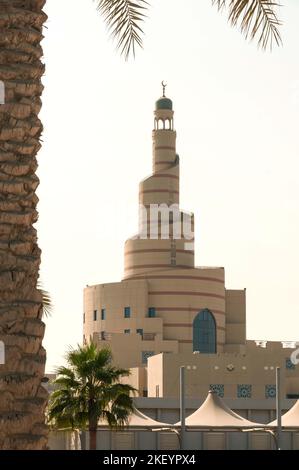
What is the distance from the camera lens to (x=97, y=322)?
7906 centimetres

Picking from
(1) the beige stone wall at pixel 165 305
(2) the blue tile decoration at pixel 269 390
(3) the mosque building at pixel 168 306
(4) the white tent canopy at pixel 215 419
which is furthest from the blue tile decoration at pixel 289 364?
(4) the white tent canopy at pixel 215 419

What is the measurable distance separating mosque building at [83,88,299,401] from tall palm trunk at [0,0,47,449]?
179 feet

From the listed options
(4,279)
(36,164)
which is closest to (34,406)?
(4,279)

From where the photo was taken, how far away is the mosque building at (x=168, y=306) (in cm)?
6719

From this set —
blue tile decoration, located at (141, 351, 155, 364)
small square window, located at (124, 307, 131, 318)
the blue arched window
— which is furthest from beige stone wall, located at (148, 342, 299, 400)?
small square window, located at (124, 307, 131, 318)

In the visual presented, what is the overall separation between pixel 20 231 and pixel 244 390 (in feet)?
180

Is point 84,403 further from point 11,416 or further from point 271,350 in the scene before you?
point 271,350

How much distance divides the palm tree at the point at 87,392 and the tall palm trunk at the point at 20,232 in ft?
60.0

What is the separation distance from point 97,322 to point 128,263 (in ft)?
15.5

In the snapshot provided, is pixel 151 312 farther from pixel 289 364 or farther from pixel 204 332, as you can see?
pixel 289 364

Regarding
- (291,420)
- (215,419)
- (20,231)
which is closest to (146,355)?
(291,420)

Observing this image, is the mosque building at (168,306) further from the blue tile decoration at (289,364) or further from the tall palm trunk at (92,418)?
the tall palm trunk at (92,418)

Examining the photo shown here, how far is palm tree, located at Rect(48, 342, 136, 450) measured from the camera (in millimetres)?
29312

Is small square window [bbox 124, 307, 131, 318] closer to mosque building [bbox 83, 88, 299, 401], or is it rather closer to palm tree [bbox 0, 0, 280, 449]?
mosque building [bbox 83, 88, 299, 401]
